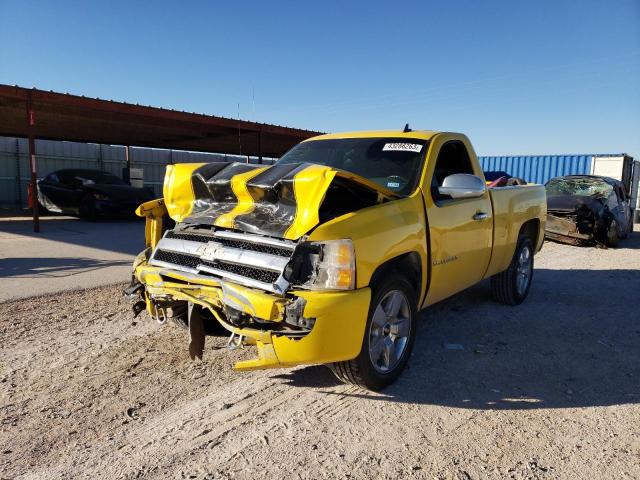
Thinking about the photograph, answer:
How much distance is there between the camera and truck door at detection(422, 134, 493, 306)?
149 inches

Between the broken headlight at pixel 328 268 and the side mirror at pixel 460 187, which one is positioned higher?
the side mirror at pixel 460 187

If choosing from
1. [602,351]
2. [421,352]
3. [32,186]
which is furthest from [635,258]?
[32,186]

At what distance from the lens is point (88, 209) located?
46.5 feet

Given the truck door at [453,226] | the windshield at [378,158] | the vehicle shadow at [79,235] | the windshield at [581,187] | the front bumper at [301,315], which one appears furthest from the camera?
the windshield at [581,187]

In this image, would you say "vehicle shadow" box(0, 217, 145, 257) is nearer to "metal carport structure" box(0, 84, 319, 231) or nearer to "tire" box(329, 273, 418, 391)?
"metal carport structure" box(0, 84, 319, 231)

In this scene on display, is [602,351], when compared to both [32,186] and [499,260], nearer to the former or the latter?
[499,260]

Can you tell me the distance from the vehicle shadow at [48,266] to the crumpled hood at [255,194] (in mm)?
4129

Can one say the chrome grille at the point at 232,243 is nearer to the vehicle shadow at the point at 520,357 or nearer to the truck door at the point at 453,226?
the vehicle shadow at the point at 520,357

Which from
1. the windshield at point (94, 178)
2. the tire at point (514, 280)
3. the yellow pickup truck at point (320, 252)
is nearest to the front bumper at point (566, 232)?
the tire at point (514, 280)

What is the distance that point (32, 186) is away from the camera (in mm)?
11719

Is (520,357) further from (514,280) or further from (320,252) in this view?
(320,252)

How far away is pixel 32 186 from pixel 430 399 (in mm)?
11749

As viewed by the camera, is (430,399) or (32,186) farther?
(32,186)

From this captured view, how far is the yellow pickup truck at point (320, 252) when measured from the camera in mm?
2799
